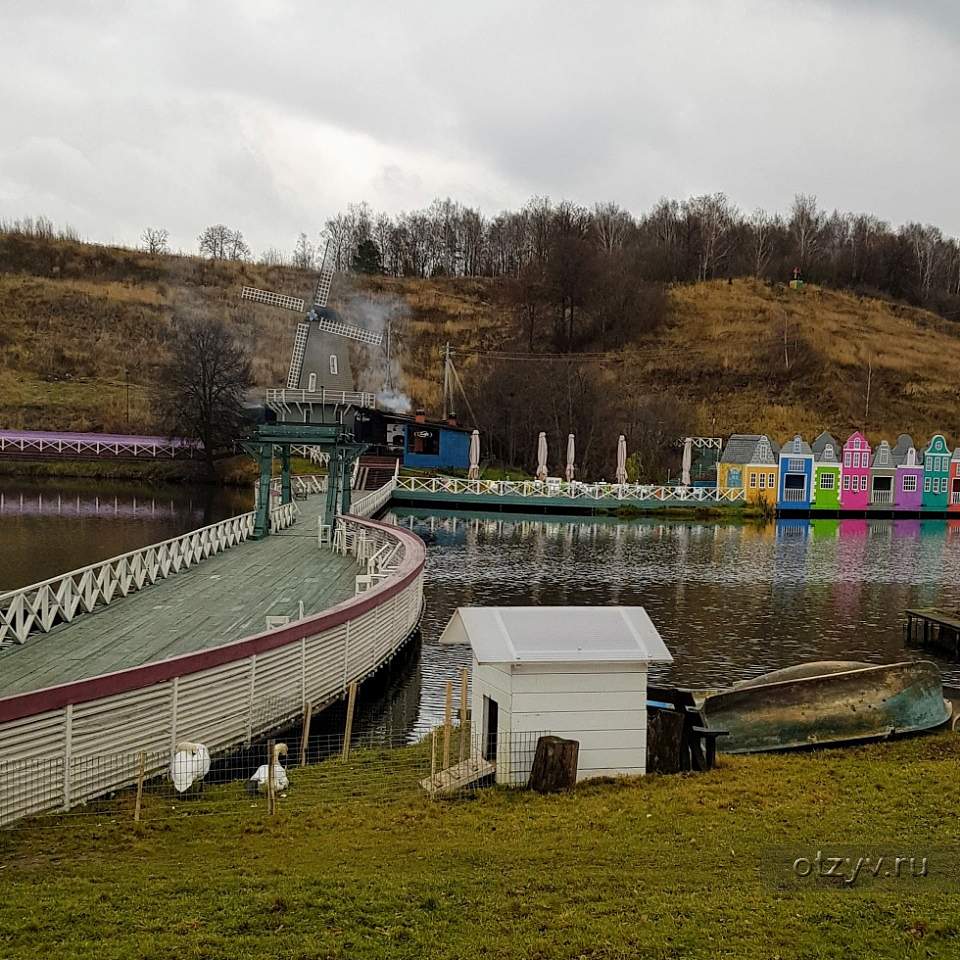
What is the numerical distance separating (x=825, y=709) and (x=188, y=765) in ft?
29.0

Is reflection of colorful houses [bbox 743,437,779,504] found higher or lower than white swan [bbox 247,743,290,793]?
higher

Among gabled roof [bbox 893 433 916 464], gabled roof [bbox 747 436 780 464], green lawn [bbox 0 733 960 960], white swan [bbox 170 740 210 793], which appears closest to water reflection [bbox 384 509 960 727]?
white swan [bbox 170 740 210 793]

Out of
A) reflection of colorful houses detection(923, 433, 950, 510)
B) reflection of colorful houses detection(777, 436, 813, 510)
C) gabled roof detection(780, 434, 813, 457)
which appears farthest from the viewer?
reflection of colorful houses detection(923, 433, 950, 510)

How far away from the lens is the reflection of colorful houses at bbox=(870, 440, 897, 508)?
234 ft

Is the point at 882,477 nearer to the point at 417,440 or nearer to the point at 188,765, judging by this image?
the point at 417,440

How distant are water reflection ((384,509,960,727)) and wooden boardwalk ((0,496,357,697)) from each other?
312 centimetres

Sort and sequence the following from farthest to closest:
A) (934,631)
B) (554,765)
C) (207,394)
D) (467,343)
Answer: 1. (467,343)
2. (207,394)
3. (934,631)
4. (554,765)

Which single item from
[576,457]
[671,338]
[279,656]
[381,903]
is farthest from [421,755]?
[671,338]

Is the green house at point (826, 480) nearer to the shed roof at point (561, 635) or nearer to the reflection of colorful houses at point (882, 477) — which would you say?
the reflection of colorful houses at point (882, 477)

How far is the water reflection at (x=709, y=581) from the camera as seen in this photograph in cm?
2425

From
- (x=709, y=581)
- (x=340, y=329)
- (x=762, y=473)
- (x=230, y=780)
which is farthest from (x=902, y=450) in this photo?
(x=230, y=780)

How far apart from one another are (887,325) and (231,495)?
86.8 metres

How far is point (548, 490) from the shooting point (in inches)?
2554

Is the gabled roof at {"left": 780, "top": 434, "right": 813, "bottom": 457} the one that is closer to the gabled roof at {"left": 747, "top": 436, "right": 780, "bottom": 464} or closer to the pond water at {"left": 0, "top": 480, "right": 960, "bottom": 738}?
the gabled roof at {"left": 747, "top": 436, "right": 780, "bottom": 464}
